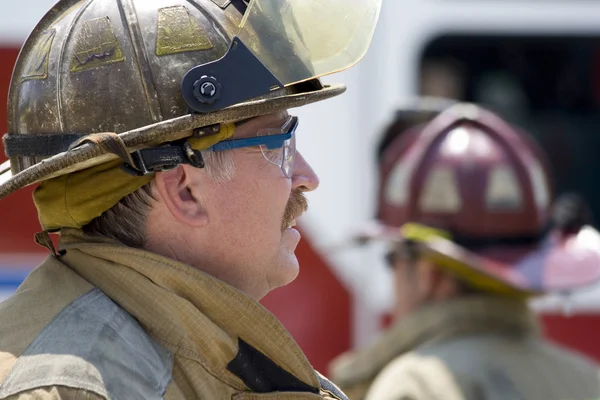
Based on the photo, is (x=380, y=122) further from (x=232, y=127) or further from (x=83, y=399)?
(x=83, y=399)

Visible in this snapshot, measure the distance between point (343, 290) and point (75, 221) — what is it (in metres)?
3.77

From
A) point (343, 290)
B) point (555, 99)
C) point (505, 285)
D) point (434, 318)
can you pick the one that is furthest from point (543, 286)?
point (555, 99)

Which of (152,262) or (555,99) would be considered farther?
(555,99)

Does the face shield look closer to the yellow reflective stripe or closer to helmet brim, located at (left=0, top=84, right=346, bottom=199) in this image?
helmet brim, located at (left=0, top=84, right=346, bottom=199)

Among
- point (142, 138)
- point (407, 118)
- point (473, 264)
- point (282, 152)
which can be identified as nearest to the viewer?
point (142, 138)

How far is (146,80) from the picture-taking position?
199cm

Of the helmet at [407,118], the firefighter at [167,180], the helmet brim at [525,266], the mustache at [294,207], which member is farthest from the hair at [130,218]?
the helmet at [407,118]

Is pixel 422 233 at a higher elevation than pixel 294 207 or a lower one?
lower

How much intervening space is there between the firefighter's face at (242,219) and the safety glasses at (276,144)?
1 centimetres

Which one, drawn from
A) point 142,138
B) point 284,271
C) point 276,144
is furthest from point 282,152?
point 142,138

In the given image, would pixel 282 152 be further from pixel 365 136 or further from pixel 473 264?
pixel 365 136

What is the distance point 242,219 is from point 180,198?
0.44 feet

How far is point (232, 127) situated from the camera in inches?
82.3

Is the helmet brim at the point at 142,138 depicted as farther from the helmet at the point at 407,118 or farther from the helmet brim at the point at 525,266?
the helmet at the point at 407,118
